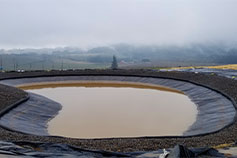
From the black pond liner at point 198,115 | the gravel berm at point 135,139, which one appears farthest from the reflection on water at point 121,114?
the gravel berm at point 135,139

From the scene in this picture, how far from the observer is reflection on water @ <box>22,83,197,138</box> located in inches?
344

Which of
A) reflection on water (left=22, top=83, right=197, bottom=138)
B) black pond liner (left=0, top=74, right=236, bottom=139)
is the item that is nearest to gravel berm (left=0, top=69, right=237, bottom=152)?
black pond liner (left=0, top=74, right=236, bottom=139)

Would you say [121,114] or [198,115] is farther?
[121,114]

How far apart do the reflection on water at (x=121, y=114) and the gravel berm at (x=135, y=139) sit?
194 centimetres

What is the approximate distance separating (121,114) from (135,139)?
4.36 metres

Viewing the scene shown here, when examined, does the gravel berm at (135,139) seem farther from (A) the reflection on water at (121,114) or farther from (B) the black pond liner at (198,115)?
(A) the reflection on water at (121,114)

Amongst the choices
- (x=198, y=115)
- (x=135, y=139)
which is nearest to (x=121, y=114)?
(x=198, y=115)

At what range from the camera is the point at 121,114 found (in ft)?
35.3

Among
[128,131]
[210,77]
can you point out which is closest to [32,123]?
[128,131]

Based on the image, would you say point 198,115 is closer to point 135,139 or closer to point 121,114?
point 121,114

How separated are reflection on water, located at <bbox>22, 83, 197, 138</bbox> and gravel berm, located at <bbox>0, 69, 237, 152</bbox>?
194 centimetres

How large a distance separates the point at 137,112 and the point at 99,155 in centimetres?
667

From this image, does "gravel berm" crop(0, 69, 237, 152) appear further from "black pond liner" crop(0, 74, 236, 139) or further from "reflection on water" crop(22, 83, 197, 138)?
"reflection on water" crop(22, 83, 197, 138)

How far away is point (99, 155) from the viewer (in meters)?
4.62
